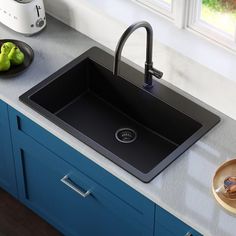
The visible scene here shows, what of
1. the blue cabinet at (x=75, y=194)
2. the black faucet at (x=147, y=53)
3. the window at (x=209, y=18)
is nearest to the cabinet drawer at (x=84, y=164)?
the blue cabinet at (x=75, y=194)

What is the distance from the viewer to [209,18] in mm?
3215

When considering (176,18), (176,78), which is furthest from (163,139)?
(176,18)

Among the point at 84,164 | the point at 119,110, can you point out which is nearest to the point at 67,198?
the point at 84,164

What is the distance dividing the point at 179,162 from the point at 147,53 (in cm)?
47

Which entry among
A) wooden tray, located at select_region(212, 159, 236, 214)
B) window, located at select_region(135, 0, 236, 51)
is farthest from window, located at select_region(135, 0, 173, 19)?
wooden tray, located at select_region(212, 159, 236, 214)

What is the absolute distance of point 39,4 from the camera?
338cm

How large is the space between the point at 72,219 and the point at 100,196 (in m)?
0.38

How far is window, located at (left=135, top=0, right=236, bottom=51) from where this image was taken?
3125mm

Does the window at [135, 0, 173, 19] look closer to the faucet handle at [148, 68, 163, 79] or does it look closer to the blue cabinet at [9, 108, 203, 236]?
the faucet handle at [148, 68, 163, 79]

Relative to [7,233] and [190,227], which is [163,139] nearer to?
[190,227]

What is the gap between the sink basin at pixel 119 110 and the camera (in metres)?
3.15

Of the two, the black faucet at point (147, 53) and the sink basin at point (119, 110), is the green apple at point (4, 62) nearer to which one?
the sink basin at point (119, 110)

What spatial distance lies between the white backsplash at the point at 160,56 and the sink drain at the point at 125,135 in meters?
0.29

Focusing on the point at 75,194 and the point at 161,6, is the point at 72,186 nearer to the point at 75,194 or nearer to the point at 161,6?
the point at 75,194
